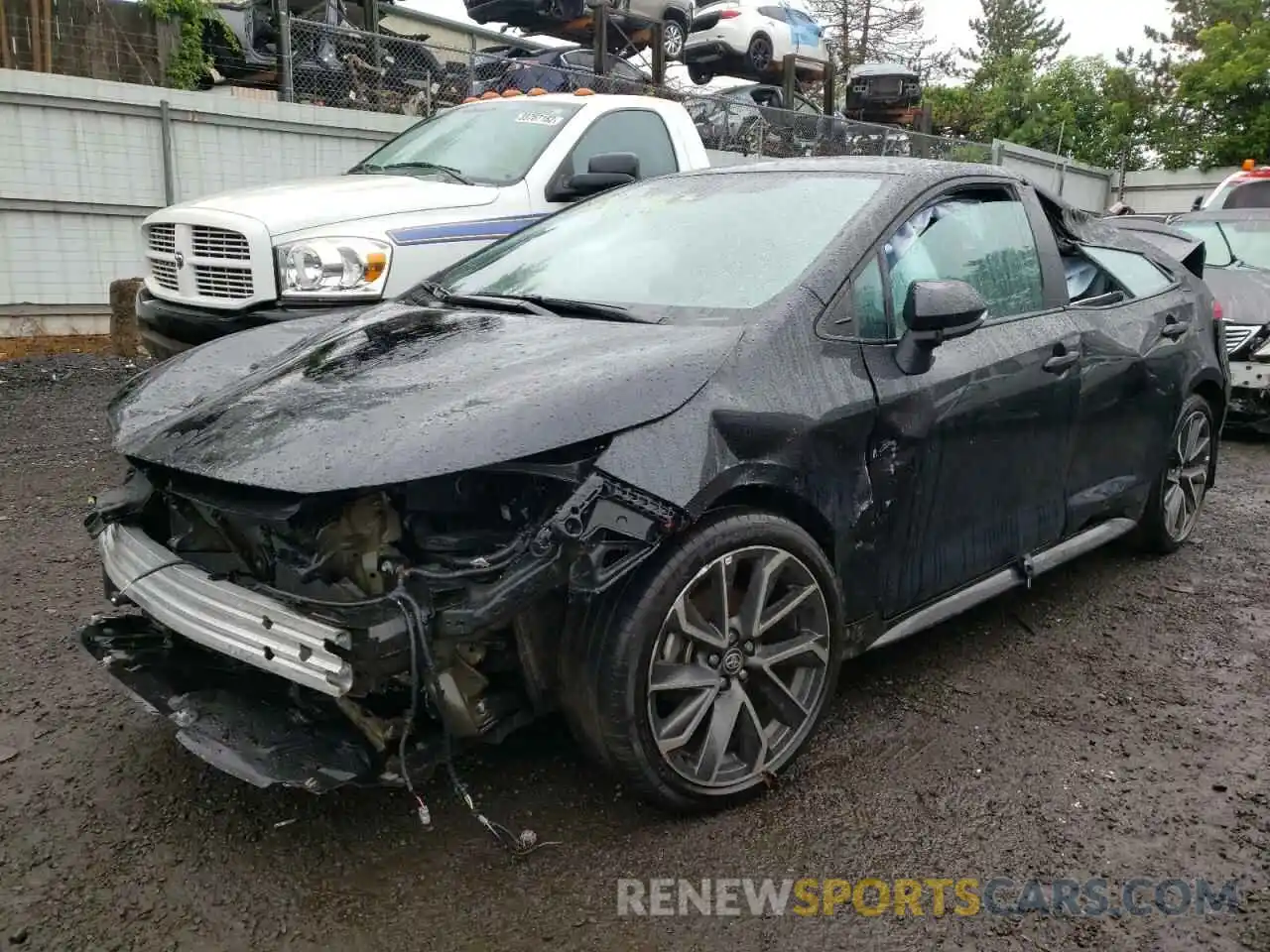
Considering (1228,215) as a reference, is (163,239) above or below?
below

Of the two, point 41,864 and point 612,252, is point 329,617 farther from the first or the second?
point 612,252

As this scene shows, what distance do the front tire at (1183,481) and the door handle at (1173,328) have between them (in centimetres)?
34

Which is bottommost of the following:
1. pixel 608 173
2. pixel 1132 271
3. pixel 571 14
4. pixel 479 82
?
pixel 1132 271

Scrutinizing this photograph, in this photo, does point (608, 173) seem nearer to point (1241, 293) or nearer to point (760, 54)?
point (1241, 293)

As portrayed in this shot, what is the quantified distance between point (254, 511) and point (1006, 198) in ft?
9.19

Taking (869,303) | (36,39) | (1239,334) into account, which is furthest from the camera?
(36,39)

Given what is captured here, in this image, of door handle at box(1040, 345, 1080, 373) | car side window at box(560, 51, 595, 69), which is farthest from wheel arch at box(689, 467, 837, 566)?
car side window at box(560, 51, 595, 69)

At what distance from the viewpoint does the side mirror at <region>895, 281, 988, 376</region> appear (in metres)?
2.83

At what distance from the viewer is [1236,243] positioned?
840cm

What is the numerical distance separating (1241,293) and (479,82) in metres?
8.07

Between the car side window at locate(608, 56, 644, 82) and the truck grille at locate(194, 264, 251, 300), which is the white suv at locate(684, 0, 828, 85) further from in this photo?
the truck grille at locate(194, 264, 251, 300)

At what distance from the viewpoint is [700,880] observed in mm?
2369

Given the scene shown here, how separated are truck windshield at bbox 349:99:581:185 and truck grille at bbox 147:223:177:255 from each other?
4.20 ft

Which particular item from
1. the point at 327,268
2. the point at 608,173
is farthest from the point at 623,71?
the point at 327,268
